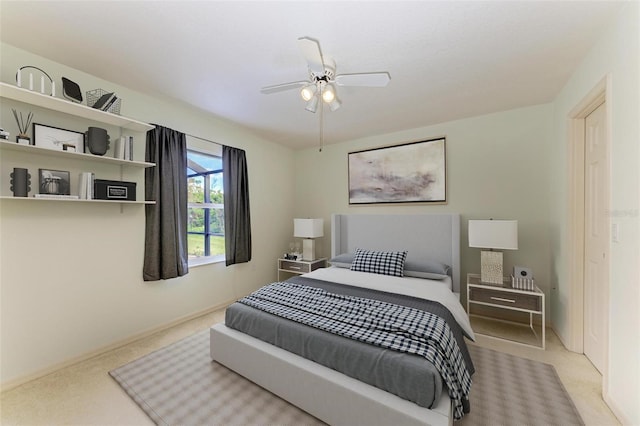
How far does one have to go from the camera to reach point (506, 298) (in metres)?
2.60

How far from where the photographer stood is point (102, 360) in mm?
2281

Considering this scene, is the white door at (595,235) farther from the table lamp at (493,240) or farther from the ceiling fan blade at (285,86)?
the ceiling fan blade at (285,86)

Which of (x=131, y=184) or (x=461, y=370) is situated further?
(x=131, y=184)

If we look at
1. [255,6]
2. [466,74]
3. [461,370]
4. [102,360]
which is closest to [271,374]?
[461,370]

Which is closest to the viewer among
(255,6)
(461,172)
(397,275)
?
(255,6)

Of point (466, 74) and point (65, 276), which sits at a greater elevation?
point (466, 74)

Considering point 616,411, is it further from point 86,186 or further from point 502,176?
point 86,186

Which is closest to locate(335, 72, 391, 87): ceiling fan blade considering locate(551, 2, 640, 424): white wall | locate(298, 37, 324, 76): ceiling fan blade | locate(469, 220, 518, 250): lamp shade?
locate(298, 37, 324, 76): ceiling fan blade

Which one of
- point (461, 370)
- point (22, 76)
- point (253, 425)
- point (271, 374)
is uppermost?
point (22, 76)

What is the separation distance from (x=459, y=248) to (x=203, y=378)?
3.00 meters

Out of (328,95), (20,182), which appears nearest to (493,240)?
(328,95)

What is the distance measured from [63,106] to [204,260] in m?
2.15

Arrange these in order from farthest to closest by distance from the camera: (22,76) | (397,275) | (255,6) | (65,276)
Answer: (397,275)
(65,276)
(22,76)
(255,6)

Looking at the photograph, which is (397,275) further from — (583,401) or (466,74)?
(466,74)
